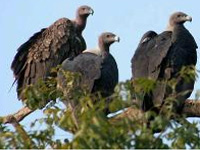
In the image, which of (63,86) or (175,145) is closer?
(175,145)

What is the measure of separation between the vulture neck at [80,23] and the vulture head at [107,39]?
1700 millimetres

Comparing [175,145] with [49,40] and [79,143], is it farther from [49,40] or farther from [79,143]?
[49,40]

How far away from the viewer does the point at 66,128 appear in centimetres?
668

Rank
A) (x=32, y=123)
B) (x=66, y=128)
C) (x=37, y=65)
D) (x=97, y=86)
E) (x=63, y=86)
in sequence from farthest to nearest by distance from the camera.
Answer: (x=37, y=65)
(x=97, y=86)
(x=63, y=86)
(x=32, y=123)
(x=66, y=128)

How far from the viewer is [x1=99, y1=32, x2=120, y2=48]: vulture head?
11.5 metres

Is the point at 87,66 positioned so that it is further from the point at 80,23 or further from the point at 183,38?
the point at 80,23

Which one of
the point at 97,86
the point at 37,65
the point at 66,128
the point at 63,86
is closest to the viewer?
the point at 66,128

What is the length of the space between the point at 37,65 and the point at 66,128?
648 centimetres

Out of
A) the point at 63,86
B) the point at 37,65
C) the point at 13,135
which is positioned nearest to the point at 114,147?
the point at 13,135

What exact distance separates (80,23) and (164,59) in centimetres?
338

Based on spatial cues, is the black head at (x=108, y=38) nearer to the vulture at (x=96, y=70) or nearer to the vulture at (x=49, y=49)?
the vulture at (x=96, y=70)

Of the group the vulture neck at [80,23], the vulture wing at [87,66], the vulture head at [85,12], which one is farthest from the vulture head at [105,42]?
the vulture head at [85,12]

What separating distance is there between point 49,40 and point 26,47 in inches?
15.7

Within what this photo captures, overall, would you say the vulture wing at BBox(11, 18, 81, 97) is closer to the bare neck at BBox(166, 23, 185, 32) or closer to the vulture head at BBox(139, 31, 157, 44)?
the bare neck at BBox(166, 23, 185, 32)
